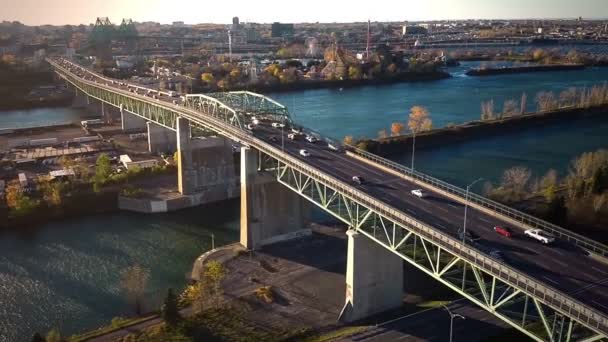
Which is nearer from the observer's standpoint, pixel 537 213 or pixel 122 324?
pixel 122 324

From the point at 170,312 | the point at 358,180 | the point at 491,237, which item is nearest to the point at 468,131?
the point at 358,180

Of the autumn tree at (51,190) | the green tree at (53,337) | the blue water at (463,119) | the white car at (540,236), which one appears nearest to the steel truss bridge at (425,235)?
the white car at (540,236)

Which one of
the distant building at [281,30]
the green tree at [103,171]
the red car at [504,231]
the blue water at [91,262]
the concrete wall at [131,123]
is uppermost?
the distant building at [281,30]

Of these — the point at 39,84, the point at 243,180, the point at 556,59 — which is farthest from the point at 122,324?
the point at 556,59

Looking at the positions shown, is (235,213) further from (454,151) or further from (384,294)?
(454,151)

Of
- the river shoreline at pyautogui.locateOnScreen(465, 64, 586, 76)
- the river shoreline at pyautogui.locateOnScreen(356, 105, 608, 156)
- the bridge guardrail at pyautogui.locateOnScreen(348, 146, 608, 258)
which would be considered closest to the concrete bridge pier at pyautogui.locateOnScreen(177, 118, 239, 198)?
the bridge guardrail at pyautogui.locateOnScreen(348, 146, 608, 258)

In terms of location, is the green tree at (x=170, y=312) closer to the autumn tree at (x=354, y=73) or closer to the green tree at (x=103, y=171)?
the green tree at (x=103, y=171)

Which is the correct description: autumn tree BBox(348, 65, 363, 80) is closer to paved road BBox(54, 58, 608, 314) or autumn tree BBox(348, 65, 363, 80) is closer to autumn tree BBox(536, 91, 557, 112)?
autumn tree BBox(536, 91, 557, 112)
